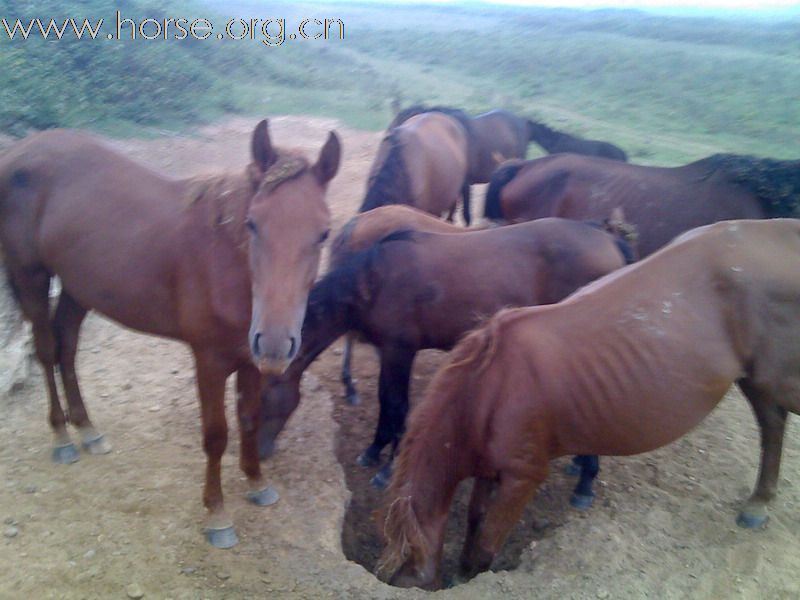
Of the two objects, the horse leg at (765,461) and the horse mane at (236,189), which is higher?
the horse mane at (236,189)

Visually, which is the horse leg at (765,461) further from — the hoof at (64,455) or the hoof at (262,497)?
the hoof at (64,455)

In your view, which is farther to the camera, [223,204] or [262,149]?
[223,204]

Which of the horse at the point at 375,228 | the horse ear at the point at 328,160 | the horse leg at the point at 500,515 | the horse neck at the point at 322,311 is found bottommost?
the horse leg at the point at 500,515

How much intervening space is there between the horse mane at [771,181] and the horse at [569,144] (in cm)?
271

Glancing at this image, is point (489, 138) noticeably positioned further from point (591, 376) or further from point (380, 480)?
point (591, 376)

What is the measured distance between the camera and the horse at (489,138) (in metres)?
8.77

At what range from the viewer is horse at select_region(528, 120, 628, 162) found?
309 inches

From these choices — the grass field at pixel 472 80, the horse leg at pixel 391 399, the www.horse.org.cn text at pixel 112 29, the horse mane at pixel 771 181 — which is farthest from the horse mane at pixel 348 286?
the www.horse.org.cn text at pixel 112 29

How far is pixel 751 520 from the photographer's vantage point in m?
3.46

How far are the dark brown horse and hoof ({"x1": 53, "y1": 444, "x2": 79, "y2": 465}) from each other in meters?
3.18

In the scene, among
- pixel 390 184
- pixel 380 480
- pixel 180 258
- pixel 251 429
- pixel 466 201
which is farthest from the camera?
pixel 466 201

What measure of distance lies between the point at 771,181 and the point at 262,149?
4.17 m

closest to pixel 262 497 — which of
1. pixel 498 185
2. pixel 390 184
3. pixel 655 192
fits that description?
pixel 390 184

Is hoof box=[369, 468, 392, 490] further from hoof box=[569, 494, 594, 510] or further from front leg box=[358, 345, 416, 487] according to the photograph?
hoof box=[569, 494, 594, 510]
